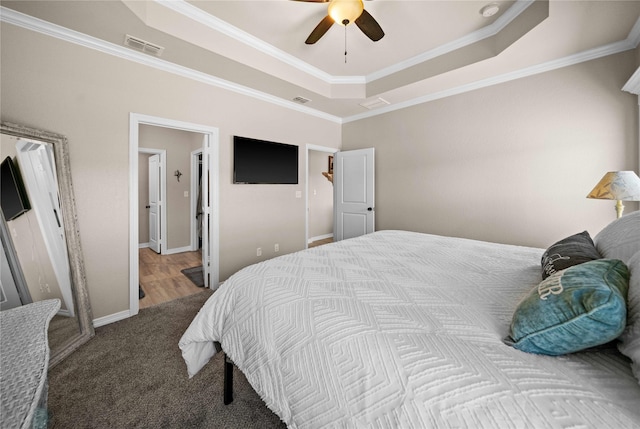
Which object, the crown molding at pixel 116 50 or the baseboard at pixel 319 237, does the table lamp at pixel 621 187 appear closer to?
the crown molding at pixel 116 50

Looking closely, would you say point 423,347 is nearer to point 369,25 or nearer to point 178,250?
point 369,25

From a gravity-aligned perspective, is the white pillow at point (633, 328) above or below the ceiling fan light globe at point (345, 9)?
below

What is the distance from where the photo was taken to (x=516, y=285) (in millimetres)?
1239

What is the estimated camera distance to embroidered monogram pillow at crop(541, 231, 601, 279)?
3.57 ft

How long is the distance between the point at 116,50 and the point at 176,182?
9.76 feet

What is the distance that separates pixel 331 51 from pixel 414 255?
8.19 feet

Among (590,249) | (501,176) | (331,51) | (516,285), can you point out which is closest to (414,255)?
(516,285)

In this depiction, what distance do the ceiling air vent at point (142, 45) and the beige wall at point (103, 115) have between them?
194mm

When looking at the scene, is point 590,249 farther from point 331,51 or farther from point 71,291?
point 71,291

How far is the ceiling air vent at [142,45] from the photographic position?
2266 millimetres

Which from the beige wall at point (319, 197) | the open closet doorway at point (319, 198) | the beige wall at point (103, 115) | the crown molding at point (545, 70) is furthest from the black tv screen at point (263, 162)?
the beige wall at point (319, 197)

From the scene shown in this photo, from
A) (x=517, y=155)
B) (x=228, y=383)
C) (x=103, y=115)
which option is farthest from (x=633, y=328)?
(x=103, y=115)

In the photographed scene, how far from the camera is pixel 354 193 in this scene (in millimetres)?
4438

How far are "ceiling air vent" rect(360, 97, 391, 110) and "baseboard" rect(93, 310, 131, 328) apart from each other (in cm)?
389
